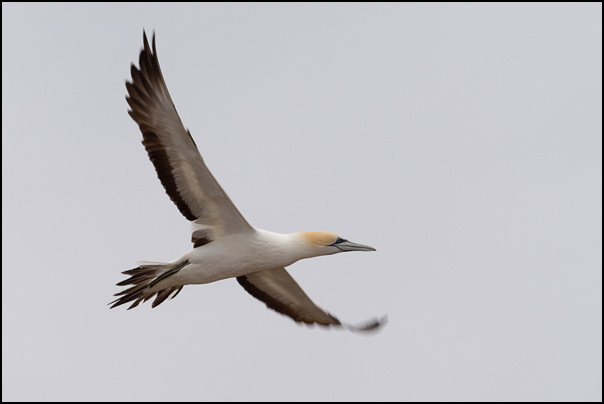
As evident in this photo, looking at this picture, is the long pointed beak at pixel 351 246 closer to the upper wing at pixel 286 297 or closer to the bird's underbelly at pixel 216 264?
the bird's underbelly at pixel 216 264

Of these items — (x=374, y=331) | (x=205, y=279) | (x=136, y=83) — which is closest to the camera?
(x=136, y=83)

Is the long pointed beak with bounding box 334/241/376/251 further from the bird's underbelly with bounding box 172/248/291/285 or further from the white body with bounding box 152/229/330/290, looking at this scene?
the bird's underbelly with bounding box 172/248/291/285

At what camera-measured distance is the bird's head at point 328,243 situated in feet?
45.8

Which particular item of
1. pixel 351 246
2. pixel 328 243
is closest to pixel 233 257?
pixel 328 243

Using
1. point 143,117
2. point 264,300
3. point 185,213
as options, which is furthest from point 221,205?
point 264,300

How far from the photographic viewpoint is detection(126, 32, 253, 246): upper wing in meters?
12.7

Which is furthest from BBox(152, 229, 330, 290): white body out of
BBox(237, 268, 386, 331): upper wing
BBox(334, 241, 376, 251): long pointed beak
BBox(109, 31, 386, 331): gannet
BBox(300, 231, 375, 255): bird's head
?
BBox(237, 268, 386, 331): upper wing

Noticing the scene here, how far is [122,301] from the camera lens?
535 inches

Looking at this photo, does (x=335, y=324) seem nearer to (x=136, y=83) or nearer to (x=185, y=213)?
(x=185, y=213)

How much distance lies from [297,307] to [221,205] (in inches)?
120

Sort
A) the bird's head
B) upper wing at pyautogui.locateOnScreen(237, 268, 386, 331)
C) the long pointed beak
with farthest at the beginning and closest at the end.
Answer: upper wing at pyautogui.locateOnScreen(237, 268, 386, 331), the long pointed beak, the bird's head

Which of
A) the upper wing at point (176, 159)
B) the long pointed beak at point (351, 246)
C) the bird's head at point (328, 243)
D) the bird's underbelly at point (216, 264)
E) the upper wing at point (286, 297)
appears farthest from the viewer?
the upper wing at point (286, 297)

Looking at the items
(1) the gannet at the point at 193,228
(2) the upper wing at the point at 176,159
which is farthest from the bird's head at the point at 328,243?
(2) the upper wing at the point at 176,159

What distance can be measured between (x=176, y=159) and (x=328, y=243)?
2.54 m
